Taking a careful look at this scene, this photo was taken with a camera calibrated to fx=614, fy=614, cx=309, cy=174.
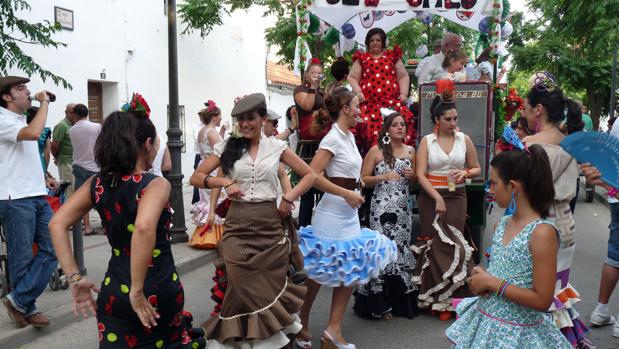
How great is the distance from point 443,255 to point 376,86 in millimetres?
2347

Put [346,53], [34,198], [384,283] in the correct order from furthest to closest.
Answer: [346,53]
[384,283]
[34,198]

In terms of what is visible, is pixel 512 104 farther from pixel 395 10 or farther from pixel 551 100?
pixel 551 100

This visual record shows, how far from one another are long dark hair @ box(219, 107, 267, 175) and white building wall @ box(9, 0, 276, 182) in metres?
6.89

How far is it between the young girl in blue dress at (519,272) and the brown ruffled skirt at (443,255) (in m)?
2.63

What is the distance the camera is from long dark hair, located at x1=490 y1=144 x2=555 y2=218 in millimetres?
2975

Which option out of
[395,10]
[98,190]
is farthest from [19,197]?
[395,10]

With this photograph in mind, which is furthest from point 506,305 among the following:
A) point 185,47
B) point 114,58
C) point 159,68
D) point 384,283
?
point 185,47

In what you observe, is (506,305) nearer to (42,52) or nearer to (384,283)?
(384,283)

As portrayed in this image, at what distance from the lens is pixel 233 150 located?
4.16m

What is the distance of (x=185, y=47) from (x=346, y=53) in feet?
26.4

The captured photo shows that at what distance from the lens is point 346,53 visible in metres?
9.45

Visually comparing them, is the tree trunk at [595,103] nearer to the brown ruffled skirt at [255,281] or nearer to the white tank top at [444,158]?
the white tank top at [444,158]

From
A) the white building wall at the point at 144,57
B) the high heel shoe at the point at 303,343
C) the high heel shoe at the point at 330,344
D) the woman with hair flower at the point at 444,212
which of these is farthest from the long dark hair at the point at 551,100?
the white building wall at the point at 144,57

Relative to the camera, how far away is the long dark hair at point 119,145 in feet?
9.71
